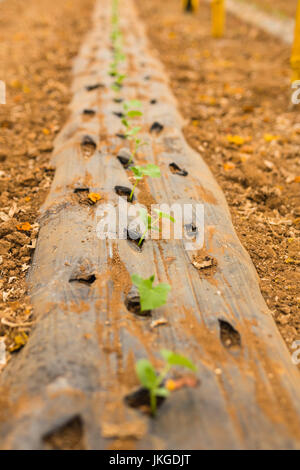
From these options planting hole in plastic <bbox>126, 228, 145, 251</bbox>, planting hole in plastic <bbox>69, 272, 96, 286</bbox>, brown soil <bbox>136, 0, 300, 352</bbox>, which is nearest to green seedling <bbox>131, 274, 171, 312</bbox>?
planting hole in plastic <bbox>69, 272, 96, 286</bbox>

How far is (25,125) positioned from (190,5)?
312 inches

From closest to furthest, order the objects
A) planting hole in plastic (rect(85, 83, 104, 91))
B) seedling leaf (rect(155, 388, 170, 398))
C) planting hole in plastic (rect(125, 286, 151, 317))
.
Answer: seedling leaf (rect(155, 388, 170, 398)) → planting hole in plastic (rect(125, 286, 151, 317)) → planting hole in plastic (rect(85, 83, 104, 91))

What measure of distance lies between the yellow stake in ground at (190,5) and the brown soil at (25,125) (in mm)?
2883

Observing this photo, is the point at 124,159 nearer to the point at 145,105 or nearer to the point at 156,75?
the point at 145,105

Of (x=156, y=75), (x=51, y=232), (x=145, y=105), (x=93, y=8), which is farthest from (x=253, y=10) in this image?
(x=51, y=232)

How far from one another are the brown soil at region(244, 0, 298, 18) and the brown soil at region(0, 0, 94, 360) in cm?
440

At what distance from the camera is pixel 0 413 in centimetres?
123

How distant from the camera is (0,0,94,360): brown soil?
6.29 feet

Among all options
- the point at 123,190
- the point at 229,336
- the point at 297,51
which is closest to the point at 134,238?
the point at 123,190

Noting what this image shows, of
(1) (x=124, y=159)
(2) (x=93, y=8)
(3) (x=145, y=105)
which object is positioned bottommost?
(1) (x=124, y=159)

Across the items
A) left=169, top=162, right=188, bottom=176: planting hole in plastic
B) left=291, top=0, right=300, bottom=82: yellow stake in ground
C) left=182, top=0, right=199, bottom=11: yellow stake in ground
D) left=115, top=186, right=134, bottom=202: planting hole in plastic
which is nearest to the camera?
left=115, top=186, right=134, bottom=202: planting hole in plastic

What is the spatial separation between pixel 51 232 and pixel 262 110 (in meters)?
3.12

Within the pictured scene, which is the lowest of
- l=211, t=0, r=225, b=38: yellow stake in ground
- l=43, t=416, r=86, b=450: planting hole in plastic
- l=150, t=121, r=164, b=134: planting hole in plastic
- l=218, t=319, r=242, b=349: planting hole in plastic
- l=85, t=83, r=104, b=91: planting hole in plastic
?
l=43, t=416, r=86, b=450: planting hole in plastic

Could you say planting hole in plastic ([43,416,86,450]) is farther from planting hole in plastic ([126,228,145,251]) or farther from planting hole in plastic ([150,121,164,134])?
planting hole in plastic ([150,121,164,134])
